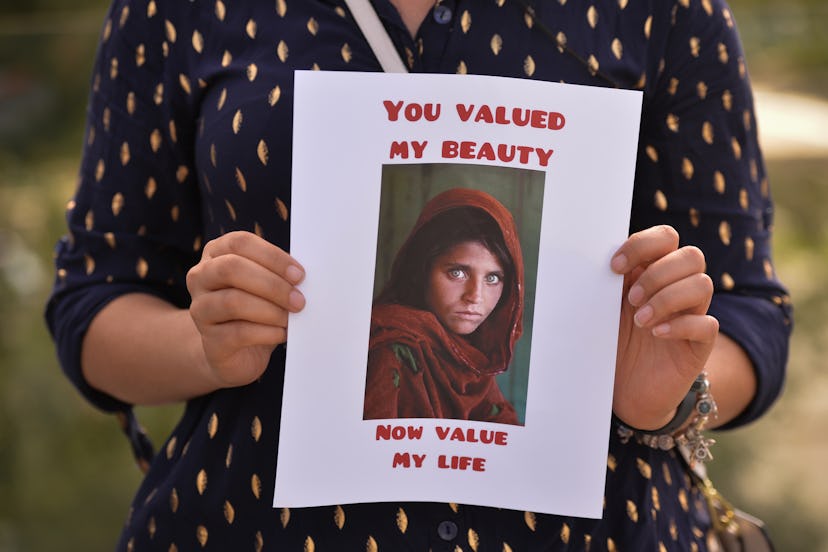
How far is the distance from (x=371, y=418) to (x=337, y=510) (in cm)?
15

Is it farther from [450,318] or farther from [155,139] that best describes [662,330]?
[155,139]

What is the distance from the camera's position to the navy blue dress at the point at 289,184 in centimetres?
133

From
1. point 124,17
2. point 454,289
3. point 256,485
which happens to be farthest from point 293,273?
point 124,17

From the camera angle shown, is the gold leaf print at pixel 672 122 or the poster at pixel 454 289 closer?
the poster at pixel 454 289

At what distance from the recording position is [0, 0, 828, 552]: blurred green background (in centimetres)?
311

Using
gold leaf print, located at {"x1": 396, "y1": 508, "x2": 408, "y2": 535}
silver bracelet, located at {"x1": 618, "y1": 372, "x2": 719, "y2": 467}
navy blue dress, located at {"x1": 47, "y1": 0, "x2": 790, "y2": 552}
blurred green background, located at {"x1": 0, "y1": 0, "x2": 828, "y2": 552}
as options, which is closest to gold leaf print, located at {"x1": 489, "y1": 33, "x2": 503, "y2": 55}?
navy blue dress, located at {"x1": 47, "y1": 0, "x2": 790, "y2": 552}

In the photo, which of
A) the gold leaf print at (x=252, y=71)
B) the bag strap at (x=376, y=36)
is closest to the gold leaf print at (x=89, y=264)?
the gold leaf print at (x=252, y=71)

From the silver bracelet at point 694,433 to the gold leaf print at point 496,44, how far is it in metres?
0.45

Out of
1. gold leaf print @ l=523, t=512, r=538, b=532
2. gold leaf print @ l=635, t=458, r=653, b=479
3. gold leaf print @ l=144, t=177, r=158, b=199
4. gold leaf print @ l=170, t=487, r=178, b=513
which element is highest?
gold leaf print @ l=144, t=177, r=158, b=199

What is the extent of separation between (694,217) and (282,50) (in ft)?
1.80

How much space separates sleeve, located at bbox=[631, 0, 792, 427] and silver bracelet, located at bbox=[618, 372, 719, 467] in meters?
0.13

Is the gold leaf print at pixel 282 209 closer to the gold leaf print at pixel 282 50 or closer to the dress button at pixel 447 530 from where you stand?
the gold leaf print at pixel 282 50

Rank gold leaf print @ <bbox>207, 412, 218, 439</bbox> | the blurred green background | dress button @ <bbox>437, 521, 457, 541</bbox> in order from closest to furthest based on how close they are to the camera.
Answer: dress button @ <bbox>437, 521, 457, 541</bbox> → gold leaf print @ <bbox>207, 412, 218, 439</bbox> → the blurred green background

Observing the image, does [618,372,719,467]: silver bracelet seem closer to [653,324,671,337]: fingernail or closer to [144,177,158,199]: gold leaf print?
[653,324,671,337]: fingernail
